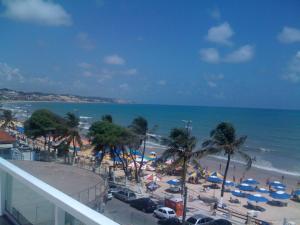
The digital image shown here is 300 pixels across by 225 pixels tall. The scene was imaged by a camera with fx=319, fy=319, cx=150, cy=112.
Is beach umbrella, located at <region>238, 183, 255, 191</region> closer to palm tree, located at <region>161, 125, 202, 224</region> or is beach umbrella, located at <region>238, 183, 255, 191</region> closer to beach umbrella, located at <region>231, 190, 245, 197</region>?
beach umbrella, located at <region>231, 190, 245, 197</region>

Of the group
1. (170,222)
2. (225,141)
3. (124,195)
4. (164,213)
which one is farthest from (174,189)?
(170,222)

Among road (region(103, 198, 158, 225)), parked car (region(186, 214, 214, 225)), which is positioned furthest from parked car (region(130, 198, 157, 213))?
parked car (region(186, 214, 214, 225))

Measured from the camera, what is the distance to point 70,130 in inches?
1284

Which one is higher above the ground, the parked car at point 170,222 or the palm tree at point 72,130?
the palm tree at point 72,130

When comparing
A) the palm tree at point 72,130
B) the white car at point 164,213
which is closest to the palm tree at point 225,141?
the white car at point 164,213

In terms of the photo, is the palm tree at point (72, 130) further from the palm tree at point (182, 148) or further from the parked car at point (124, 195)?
the palm tree at point (182, 148)

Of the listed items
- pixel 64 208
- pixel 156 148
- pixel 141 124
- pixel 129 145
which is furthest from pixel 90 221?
pixel 156 148

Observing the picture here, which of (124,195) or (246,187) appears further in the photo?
(246,187)

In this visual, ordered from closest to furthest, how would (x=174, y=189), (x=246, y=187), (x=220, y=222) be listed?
(x=220, y=222), (x=174, y=189), (x=246, y=187)

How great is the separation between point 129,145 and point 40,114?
38.9 ft

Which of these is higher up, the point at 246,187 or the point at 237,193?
the point at 246,187

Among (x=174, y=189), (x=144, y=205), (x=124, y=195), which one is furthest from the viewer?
(x=174, y=189)

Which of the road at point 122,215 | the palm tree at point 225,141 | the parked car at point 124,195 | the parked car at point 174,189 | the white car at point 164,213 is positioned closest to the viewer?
the road at point 122,215

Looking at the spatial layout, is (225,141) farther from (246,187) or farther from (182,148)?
(246,187)
